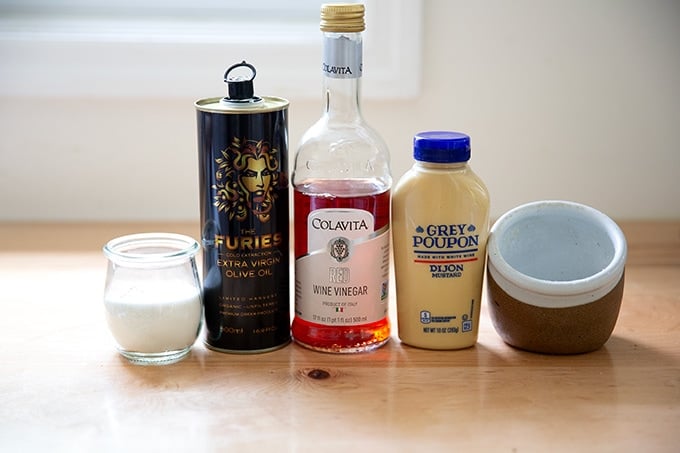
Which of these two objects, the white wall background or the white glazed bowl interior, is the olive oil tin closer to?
the white glazed bowl interior

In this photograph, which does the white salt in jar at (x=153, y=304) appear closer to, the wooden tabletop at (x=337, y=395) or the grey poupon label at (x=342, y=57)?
the wooden tabletop at (x=337, y=395)

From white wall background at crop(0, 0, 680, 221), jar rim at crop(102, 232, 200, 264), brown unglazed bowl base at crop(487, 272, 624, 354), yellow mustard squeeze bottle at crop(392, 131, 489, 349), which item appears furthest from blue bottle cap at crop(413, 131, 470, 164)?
white wall background at crop(0, 0, 680, 221)

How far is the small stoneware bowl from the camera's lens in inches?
35.6

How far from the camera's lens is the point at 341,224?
2.98ft

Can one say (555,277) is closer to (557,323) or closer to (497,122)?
(557,323)

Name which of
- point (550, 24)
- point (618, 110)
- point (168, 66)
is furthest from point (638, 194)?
point (168, 66)

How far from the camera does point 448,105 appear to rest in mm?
1339

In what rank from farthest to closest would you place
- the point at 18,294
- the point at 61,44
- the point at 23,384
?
the point at 61,44
the point at 18,294
the point at 23,384

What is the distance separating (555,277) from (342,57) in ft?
1.01

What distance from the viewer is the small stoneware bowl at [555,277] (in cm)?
90

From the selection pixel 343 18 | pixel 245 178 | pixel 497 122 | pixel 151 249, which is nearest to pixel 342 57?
pixel 343 18

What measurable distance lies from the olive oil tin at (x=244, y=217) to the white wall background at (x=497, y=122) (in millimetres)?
423

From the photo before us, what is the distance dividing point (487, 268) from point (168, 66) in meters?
0.57

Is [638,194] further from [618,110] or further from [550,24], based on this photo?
[550,24]
